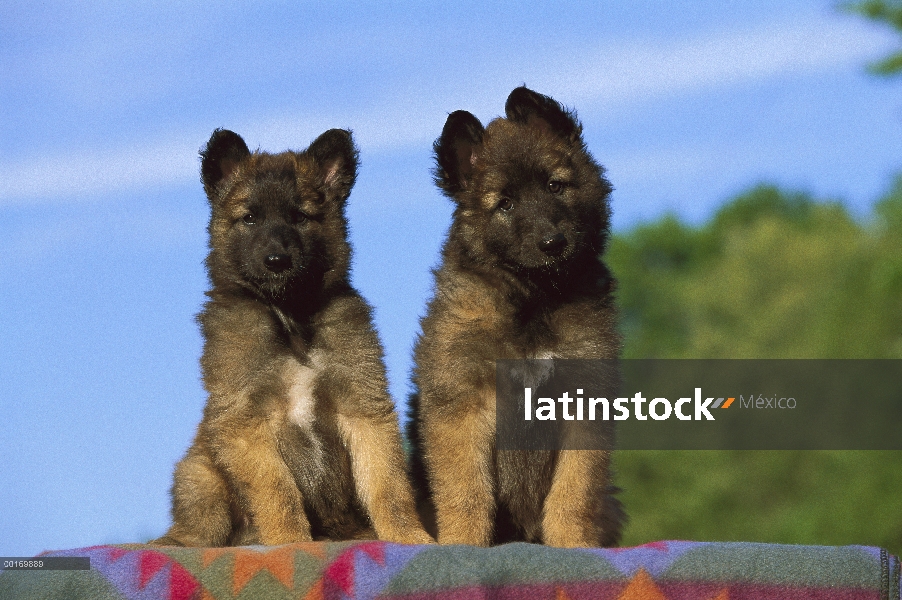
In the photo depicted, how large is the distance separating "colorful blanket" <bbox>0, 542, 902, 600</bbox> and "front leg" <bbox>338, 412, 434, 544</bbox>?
3.10 ft

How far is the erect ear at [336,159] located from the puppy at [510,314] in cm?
57

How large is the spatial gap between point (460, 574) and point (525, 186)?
7.82 ft

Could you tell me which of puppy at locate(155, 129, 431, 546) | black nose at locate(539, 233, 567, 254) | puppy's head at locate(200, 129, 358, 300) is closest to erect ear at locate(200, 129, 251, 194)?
puppy's head at locate(200, 129, 358, 300)

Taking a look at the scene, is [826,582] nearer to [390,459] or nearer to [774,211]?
[390,459]

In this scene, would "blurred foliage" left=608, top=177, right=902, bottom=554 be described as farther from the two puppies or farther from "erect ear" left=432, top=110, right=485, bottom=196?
"erect ear" left=432, top=110, right=485, bottom=196

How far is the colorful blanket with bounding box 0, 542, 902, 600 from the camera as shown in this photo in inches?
181

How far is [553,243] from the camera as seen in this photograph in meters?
5.77

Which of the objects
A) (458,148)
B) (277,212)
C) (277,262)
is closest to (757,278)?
(458,148)

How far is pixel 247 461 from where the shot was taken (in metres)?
5.73

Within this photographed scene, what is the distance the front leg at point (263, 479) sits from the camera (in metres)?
5.59

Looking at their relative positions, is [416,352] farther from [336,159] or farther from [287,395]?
[336,159]

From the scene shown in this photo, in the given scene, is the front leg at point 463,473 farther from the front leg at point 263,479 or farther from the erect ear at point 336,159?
the erect ear at point 336,159

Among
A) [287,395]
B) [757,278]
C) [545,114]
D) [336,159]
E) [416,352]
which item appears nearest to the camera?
[287,395]

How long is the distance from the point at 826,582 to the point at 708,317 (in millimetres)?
38880
